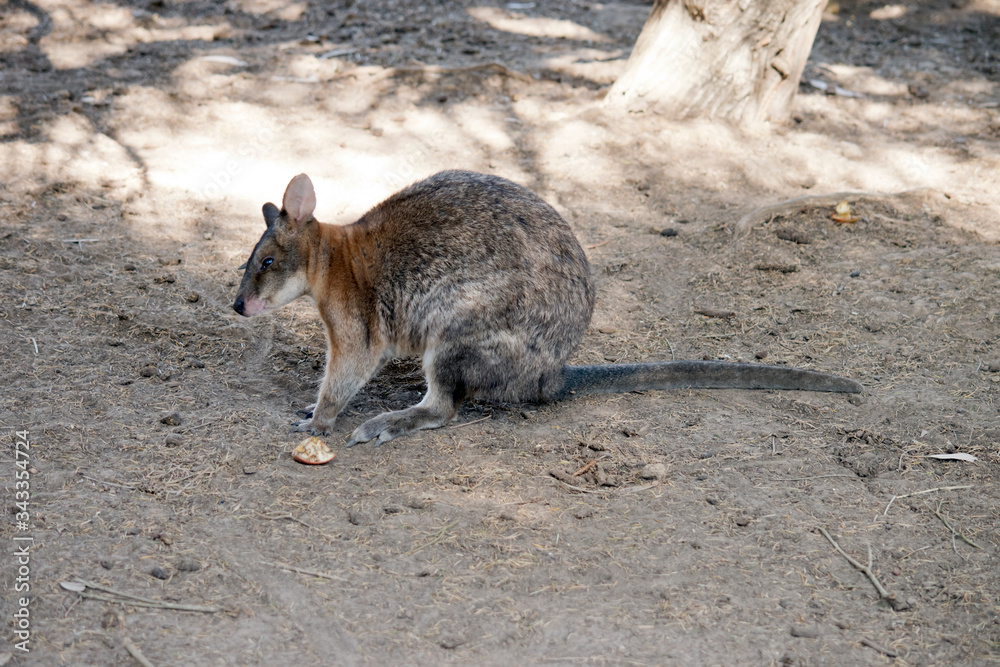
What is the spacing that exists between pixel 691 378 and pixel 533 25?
6.99 meters

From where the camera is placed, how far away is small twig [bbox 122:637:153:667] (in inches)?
101

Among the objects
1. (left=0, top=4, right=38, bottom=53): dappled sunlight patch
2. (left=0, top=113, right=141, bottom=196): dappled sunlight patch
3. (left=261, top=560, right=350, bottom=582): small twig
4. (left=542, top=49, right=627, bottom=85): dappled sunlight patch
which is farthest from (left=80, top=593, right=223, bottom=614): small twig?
(left=0, top=4, right=38, bottom=53): dappled sunlight patch

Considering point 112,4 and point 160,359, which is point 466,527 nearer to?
point 160,359

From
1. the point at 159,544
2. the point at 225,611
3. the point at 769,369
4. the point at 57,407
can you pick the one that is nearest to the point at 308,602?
the point at 225,611

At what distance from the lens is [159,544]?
3.15 m

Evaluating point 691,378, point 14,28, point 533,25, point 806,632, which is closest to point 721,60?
point 533,25

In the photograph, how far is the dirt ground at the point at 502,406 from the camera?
9.59 ft

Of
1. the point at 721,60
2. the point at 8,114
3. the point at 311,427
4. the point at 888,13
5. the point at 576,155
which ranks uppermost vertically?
the point at 888,13

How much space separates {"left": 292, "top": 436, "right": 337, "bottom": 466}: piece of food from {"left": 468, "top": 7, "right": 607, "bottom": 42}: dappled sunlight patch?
7.23 metres

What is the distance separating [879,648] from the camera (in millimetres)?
2814

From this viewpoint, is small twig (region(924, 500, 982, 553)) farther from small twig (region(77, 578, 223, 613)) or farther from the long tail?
small twig (region(77, 578, 223, 613))

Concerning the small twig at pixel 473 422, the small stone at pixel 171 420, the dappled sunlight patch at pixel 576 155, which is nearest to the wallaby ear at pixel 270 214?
the small stone at pixel 171 420

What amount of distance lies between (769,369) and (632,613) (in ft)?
5.99

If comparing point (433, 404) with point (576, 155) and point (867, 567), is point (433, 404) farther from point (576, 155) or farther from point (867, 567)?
point (576, 155)
